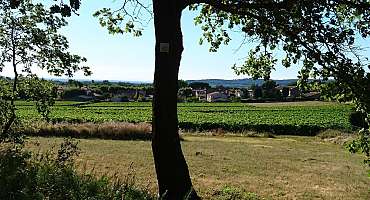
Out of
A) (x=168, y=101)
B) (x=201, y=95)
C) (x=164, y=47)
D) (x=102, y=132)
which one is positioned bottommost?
(x=102, y=132)

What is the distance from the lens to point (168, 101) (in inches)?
355

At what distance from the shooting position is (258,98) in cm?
10256

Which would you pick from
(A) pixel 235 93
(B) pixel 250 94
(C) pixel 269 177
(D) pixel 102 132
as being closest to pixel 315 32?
(C) pixel 269 177

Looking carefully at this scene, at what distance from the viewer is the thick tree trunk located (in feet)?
29.3

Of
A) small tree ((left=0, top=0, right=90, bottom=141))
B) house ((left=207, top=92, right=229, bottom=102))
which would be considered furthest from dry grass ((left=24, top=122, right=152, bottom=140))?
house ((left=207, top=92, right=229, bottom=102))

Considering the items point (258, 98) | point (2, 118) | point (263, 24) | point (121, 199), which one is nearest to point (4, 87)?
point (2, 118)

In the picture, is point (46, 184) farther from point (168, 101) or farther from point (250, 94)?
point (250, 94)

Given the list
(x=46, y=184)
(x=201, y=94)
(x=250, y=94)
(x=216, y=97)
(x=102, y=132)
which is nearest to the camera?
(x=46, y=184)

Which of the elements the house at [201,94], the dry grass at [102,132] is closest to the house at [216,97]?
the house at [201,94]

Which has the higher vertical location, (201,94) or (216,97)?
(201,94)

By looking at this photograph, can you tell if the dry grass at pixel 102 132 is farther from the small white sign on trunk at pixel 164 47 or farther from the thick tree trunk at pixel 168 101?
the small white sign on trunk at pixel 164 47

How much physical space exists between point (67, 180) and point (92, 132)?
3489cm

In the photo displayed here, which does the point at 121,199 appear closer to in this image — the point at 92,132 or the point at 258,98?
the point at 92,132

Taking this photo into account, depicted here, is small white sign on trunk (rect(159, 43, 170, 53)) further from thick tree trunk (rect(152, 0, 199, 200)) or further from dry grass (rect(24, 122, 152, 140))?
dry grass (rect(24, 122, 152, 140))
